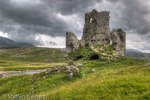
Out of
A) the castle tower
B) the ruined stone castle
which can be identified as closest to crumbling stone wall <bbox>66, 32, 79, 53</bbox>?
the ruined stone castle

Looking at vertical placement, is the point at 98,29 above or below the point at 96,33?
above

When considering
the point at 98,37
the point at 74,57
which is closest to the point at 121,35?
the point at 98,37

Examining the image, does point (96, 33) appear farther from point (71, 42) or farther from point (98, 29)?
point (71, 42)

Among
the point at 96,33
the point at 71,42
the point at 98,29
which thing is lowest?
the point at 71,42

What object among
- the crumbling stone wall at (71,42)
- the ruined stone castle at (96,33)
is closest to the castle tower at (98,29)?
the ruined stone castle at (96,33)

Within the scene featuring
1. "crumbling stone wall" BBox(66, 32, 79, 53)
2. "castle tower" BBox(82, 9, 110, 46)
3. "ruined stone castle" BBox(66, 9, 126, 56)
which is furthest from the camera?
"castle tower" BBox(82, 9, 110, 46)

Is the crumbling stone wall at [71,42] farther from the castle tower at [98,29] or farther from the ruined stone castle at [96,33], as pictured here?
the castle tower at [98,29]

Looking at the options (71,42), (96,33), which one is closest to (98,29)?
(96,33)

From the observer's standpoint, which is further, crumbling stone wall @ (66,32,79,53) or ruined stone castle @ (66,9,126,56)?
ruined stone castle @ (66,9,126,56)

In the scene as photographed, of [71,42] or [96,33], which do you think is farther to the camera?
[96,33]

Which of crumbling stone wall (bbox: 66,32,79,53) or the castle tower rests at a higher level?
the castle tower

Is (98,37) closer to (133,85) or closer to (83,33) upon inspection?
(83,33)

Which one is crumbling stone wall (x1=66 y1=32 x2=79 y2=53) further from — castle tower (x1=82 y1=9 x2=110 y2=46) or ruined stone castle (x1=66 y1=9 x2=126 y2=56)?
castle tower (x1=82 y1=9 x2=110 y2=46)

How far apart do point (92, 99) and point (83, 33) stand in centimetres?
5661
